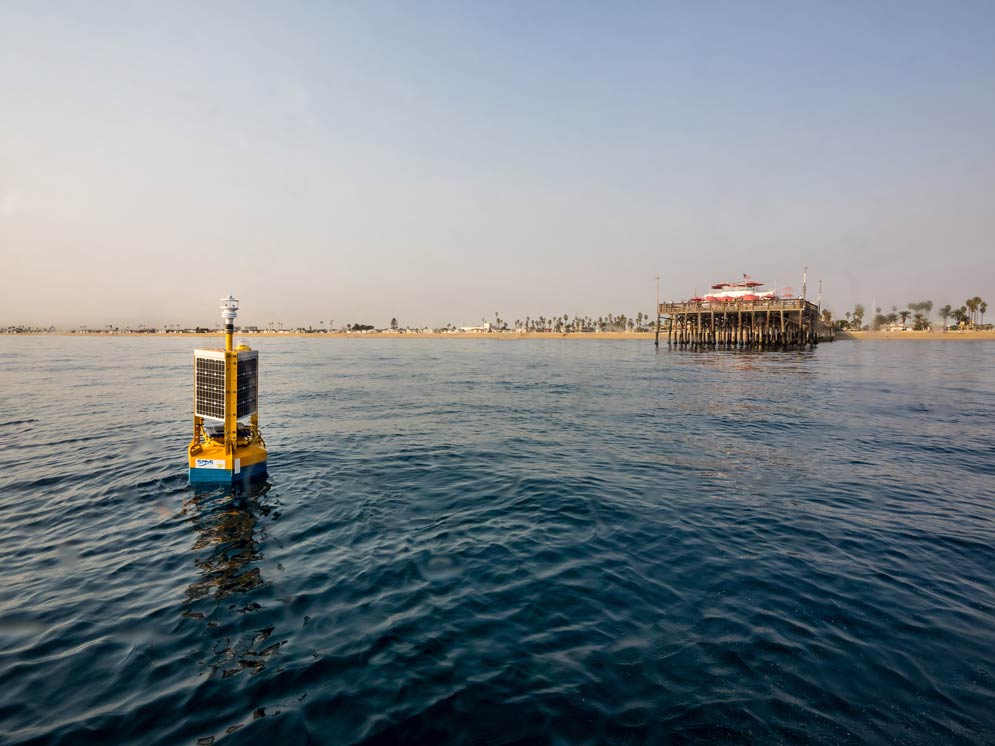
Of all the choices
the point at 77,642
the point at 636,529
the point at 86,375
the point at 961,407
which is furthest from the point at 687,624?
the point at 86,375

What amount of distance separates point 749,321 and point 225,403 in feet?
283

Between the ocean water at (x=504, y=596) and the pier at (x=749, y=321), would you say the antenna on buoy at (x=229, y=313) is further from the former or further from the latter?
the pier at (x=749, y=321)

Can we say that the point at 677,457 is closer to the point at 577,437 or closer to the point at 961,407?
the point at 577,437

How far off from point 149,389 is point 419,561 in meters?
37.9

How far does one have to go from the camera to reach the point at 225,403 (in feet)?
38.5

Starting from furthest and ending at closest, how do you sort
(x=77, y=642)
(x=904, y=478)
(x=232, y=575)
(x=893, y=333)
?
(x=893, y=333)
(x=904, y=478)
(x=232, y=575)
(x=77, y=642)

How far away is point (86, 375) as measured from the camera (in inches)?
1773

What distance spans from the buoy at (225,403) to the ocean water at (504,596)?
80 centimetres

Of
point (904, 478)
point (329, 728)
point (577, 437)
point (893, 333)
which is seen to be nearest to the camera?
point (329, 728)

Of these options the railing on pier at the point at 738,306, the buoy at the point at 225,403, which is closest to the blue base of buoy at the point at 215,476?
the buoy at the point at 225,403

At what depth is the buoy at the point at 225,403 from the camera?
1171cm

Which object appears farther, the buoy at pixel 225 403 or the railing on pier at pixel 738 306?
the railing on pier at pixel 738 306

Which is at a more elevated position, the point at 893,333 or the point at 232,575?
the point at 893,333

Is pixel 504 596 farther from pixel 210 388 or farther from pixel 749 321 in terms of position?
pixel 749 321
